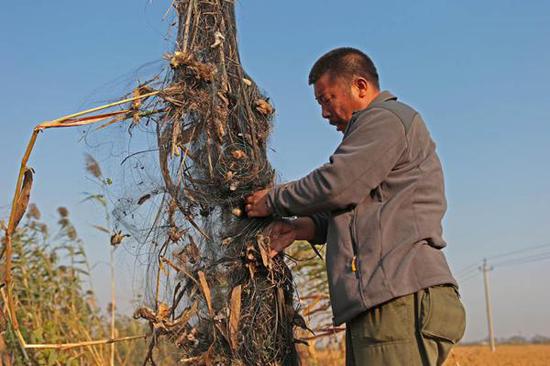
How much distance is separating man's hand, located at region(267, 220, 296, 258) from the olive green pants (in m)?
0.57

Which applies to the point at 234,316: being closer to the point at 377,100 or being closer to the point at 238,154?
the point at 238,154

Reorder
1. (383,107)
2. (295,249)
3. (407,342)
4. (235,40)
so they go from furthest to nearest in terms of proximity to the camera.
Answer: (295,249)
(235,40)
(383,107)
(407,342)

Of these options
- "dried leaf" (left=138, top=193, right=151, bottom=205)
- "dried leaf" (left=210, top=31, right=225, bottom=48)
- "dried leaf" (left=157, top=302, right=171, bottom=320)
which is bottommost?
"dried leaf" (left=157, top=302, right=171, bottom=320)

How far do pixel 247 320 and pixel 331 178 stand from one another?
2.66 ft

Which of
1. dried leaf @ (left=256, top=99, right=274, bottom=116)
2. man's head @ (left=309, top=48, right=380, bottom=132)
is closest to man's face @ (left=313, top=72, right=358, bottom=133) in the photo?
man's head @ (left=309, top=48, right=380, bottom=132)

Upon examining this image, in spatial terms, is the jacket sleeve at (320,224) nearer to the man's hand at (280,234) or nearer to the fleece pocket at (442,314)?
the man's hand at (280,234)

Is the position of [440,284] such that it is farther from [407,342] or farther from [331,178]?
[331,178]

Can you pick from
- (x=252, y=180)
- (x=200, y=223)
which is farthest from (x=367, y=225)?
(x=200, y=223)

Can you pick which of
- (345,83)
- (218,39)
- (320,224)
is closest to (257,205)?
(320,224)

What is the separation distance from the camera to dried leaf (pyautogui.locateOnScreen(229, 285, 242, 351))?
3.17 meters

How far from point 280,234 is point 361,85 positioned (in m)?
0.78

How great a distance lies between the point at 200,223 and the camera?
11.2ft

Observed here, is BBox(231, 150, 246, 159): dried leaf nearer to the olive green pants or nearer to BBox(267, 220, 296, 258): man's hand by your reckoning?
BBox(267, 220, 296, 258): man's hand

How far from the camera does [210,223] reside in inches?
134
